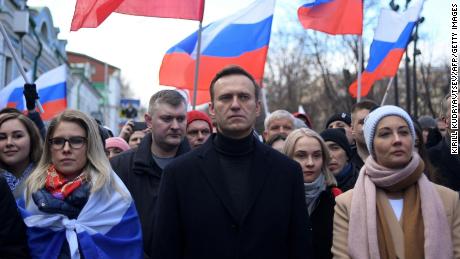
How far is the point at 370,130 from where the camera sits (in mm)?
3844

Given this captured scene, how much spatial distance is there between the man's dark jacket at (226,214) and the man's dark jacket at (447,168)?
174 cm

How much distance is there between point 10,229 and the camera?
352 cm

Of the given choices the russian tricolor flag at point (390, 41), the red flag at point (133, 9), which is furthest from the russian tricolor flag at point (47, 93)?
the russian tricolor flag at point (390, 41)

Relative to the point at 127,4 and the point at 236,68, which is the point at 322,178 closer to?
the point at 236,68

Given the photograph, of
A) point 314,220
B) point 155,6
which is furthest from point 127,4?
point 314,220

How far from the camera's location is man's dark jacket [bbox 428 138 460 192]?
4.57m

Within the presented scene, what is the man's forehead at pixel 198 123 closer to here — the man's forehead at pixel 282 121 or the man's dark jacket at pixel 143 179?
the man's dark jacket at pixel 143 179

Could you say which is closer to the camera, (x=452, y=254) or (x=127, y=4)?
(x=452, y=254)

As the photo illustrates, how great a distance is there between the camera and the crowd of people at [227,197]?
3.27m

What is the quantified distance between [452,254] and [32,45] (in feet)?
76.0

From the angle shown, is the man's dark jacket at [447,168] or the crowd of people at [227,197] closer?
the crowd of people at [227,197]

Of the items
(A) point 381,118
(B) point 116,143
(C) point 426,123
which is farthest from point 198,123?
(C) point 426,123

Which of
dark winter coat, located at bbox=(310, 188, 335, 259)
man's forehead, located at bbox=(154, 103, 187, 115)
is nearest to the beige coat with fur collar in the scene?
dark winter coat, located at bbox=(310, 188, 335, 259)

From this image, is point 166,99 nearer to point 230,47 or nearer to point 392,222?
point 392,222
